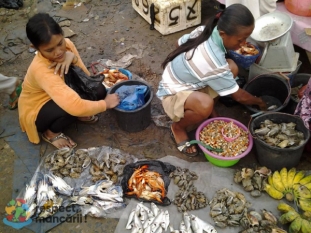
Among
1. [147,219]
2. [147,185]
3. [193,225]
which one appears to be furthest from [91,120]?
[193,225]

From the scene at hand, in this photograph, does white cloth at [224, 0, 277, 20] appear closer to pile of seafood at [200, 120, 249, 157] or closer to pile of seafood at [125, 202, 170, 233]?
pile of seafood at [200, 120, 249, 157]

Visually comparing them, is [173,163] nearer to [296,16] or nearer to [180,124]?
[180,124]

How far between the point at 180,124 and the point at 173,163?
0.38m

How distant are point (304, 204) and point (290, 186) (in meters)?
0.19

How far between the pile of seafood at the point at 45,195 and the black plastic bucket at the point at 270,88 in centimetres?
196

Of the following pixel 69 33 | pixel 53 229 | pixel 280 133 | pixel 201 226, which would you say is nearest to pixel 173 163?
pixel 201 226

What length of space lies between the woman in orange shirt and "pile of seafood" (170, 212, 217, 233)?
1197 millimetres

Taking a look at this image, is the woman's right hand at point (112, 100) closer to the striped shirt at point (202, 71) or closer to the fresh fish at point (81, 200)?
the striped shirt at point (202, 71)

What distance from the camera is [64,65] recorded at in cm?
284

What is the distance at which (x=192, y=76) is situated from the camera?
2.78 meters

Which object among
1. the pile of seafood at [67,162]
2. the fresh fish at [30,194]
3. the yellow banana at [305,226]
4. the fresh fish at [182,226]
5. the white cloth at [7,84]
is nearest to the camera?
the yellow banana at [305,226]

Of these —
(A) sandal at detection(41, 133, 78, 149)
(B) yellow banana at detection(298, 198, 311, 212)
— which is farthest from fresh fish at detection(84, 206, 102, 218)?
(B) yellow banana at detection(298, 198, 311, 212)

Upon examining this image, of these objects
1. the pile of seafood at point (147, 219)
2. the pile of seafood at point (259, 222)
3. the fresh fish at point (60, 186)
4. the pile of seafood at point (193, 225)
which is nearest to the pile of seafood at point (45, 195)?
the fresh fish at point (60, 186)

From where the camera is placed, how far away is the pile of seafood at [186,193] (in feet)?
8.79
